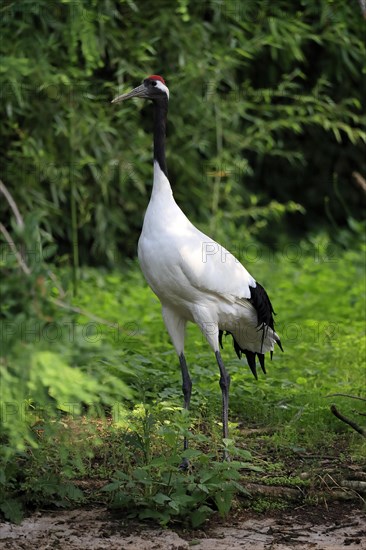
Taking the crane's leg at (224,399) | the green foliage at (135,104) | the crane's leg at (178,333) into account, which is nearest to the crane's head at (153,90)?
the crane's leg at (178,333)

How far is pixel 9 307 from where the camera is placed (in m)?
3.53

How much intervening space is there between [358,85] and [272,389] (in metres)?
5.70

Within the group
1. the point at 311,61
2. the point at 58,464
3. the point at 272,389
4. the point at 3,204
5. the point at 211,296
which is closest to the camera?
the point at 58,464

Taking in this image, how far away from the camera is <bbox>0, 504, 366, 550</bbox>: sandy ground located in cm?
381

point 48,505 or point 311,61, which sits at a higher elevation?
point 311,61

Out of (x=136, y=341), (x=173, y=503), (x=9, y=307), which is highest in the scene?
(x=9, y=307)

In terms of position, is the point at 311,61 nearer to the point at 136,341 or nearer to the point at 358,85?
the point at 358,85

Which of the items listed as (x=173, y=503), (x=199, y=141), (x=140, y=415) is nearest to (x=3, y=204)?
(x=199, y=141)

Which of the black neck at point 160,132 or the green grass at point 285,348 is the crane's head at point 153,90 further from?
the green grass at point 285,348

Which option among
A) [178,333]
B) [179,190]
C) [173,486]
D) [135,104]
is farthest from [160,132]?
[179,190]

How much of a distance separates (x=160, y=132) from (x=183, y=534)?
6.80 feet

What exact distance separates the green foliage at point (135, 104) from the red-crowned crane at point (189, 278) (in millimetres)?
2362

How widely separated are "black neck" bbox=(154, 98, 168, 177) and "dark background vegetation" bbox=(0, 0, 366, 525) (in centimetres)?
85

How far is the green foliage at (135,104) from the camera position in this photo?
7660mm
